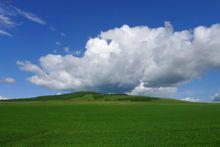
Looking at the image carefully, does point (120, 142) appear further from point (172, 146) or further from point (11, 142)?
point (11, 142)

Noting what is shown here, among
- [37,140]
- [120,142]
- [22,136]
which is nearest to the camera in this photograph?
[120,142]

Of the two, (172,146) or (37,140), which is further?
(37,140)

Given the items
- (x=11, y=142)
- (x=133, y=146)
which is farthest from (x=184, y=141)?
(x=11, y=142)

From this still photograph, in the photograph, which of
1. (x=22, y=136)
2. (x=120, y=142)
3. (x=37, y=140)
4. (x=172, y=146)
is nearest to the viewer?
(x=172, y=146)

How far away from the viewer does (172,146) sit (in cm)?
2497

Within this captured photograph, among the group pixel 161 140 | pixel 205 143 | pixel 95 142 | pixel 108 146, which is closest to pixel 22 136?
pixel 95 142

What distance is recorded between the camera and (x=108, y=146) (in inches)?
995

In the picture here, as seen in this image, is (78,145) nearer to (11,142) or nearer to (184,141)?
(11,142)

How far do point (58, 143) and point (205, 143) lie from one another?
454 inches

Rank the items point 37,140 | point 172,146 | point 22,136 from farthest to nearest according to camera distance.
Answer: point 22,136 < point 37,140 < point 172,146

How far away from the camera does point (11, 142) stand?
94.0 feet

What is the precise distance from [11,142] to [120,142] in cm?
916

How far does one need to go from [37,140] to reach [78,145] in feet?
17.2

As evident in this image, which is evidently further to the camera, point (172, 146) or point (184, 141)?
point (184, 141)
